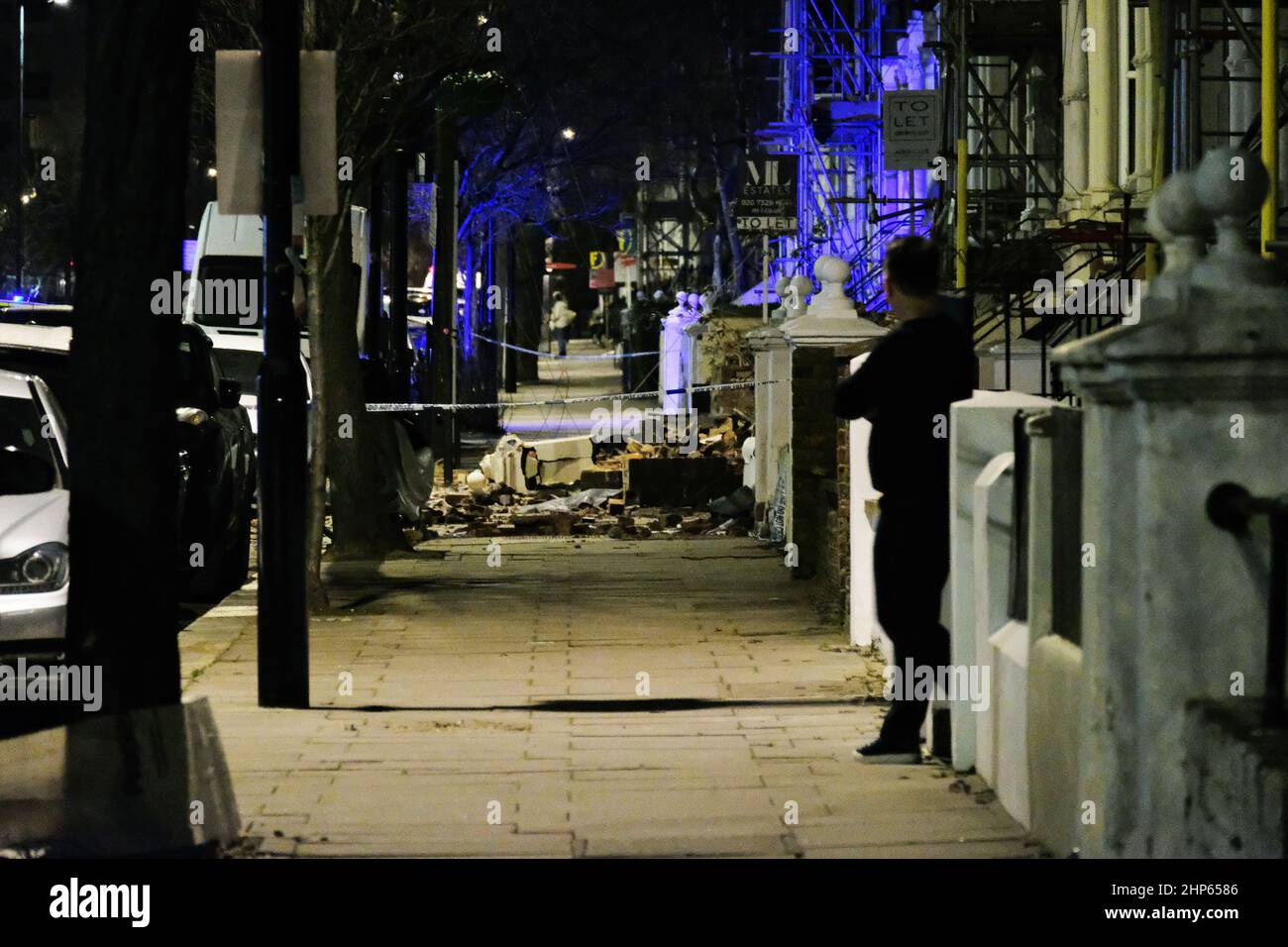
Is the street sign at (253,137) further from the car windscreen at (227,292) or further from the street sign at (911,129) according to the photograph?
the car windscreen at (227,292)

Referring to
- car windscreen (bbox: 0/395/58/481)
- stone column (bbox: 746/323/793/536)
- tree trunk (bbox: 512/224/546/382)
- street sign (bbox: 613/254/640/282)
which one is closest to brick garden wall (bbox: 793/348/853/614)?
stone column (bbox: 746/323/793/536)

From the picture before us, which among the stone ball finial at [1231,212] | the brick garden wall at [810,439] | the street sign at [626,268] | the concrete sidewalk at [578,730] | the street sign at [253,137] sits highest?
the street sign at [626,268]

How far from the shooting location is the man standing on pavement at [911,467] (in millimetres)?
7422

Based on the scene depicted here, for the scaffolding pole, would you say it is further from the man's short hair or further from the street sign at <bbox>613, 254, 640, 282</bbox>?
the street sign at <bbox>613, 254, 640, 282</bbox>

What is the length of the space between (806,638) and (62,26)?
79.6 meters

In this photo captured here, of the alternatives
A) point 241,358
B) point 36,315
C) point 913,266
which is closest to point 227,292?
point 241,358

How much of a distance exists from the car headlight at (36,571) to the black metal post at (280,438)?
1084 millimetres

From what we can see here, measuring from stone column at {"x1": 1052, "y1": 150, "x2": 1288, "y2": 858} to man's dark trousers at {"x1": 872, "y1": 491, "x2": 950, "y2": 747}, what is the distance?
2.11 meters

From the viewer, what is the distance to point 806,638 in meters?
11.1

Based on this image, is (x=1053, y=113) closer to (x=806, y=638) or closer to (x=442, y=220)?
(x=442, y=220)

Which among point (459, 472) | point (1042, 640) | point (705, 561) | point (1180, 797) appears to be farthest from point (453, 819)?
point (459, 472)

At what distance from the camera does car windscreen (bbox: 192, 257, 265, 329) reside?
2436 centimetres

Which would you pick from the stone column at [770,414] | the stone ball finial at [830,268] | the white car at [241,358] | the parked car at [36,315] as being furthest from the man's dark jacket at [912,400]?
the white car at [241,358]

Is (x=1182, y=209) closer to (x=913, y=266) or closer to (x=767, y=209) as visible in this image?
(x=913, y=266)
